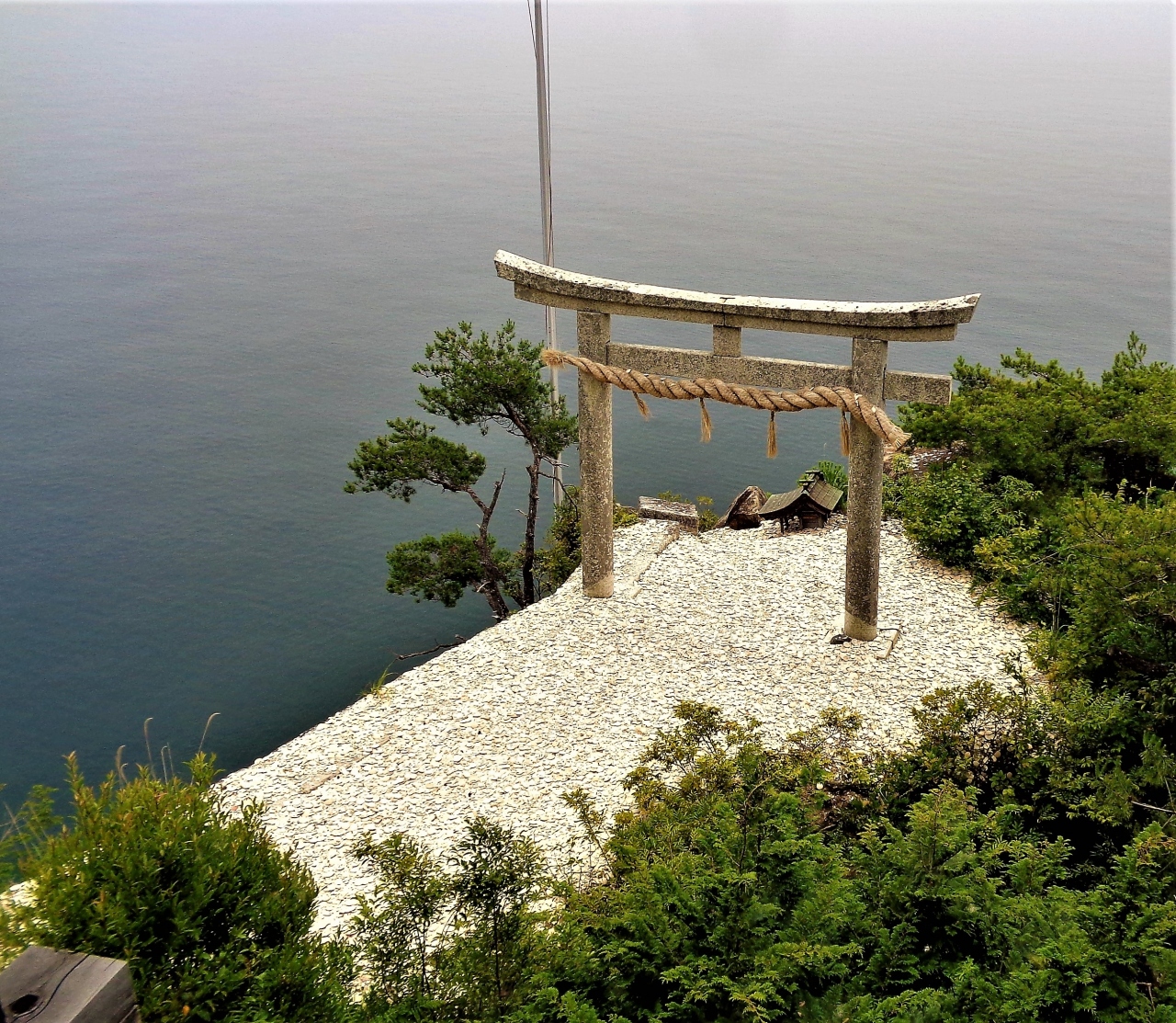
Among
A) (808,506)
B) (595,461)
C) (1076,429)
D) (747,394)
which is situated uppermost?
(747,394)

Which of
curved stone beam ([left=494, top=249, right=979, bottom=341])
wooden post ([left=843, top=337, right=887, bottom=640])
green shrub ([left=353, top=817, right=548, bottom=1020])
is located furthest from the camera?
wooden post ([left=843, top=337, right=887, bottom=640])

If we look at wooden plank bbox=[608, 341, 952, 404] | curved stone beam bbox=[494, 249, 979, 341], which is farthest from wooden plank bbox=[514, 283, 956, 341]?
wooden plank bbox=[608, 341, 952, 404]

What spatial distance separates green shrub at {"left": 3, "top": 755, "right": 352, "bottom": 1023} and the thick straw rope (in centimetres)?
567

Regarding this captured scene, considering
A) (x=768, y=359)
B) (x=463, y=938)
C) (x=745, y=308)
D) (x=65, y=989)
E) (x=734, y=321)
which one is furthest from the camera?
(x=768, y=359)

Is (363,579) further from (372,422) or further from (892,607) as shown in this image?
(892,607)

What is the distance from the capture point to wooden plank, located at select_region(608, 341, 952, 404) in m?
8.65

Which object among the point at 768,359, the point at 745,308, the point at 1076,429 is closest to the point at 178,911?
the point at 745,308

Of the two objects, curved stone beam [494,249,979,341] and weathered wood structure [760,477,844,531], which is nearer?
curved stone beam [494,249,979,341]

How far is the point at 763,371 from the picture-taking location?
357 inches

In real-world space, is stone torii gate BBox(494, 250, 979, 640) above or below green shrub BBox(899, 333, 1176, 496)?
above

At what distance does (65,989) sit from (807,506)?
1103cm

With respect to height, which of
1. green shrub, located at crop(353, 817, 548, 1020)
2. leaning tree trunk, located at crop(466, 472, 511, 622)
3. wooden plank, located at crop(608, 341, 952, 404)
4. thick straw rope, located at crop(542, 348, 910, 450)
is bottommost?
leaning tree trunk, located at crop(466, 472, 511, 622)

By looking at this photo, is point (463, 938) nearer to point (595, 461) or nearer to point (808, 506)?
point (595, 461)

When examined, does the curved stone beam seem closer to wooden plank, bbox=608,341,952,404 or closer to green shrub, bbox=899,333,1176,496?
wooden plank, bbox=608,341,952,404
